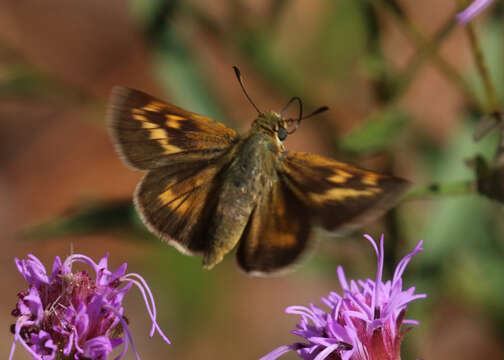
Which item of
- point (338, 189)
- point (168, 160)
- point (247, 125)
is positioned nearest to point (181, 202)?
point (168, 160)

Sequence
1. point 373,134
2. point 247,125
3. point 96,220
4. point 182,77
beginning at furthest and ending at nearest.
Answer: point 247,125 → point 182,77 → point 96,220 → point 373,134

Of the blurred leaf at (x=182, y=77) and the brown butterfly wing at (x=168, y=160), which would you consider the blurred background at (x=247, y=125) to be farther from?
the brown butterfly wing at (x=168, y=160)

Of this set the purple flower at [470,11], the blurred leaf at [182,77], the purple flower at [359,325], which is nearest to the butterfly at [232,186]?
the purple flower at [359,325]

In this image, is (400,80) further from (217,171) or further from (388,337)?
(388,337)

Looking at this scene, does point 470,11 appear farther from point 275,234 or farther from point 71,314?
point 71,314

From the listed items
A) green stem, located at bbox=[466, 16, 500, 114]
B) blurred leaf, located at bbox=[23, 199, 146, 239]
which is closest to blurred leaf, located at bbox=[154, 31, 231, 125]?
blurred leaf, located at bbox=[23, 199, 146, 239]

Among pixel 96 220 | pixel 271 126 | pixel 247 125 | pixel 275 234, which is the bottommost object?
pixel 275 234

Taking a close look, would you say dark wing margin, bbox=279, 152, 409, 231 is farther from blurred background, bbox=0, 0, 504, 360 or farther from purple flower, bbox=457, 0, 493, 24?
purple flower, bbox=457, 0, 493, 24

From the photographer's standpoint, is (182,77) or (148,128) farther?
(182,77)
